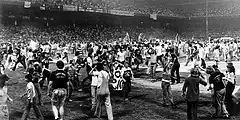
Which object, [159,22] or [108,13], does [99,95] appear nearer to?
[108,13]

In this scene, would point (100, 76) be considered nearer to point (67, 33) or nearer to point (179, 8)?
point (67, 33)

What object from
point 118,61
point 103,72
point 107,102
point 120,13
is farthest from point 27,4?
point 107,102

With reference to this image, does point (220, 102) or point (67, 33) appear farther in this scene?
point (67, 33)

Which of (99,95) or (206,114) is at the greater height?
(99,95)

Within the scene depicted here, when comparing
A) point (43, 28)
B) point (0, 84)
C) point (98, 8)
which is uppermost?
point (98, 8)

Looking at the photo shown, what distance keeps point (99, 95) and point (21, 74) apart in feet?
31.7

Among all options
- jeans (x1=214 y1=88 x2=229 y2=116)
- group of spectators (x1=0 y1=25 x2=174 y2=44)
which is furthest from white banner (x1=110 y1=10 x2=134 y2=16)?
jeans (x1=214 y1=88 x2=229 y2=116)

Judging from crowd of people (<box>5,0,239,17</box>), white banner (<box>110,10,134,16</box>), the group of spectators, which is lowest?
the group of spectators

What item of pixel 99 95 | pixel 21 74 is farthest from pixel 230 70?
pixel 21 74

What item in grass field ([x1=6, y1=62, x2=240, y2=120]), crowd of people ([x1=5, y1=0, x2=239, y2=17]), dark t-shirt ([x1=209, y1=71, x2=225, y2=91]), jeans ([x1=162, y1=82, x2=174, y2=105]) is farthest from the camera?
crowd of people ([x1=5, y1=0, x2=239, y2=17])

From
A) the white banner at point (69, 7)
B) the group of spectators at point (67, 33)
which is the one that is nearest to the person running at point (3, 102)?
the group of spectators at point (67, 33)

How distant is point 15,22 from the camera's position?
30656mm

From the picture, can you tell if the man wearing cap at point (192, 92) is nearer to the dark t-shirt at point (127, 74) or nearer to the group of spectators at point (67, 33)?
the dark t-shirt at point (127, 74)

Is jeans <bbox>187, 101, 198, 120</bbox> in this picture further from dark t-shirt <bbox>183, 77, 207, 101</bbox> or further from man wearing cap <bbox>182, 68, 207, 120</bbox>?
dark t-shirt <bbox>183, 77, 207, 101</bbox>
